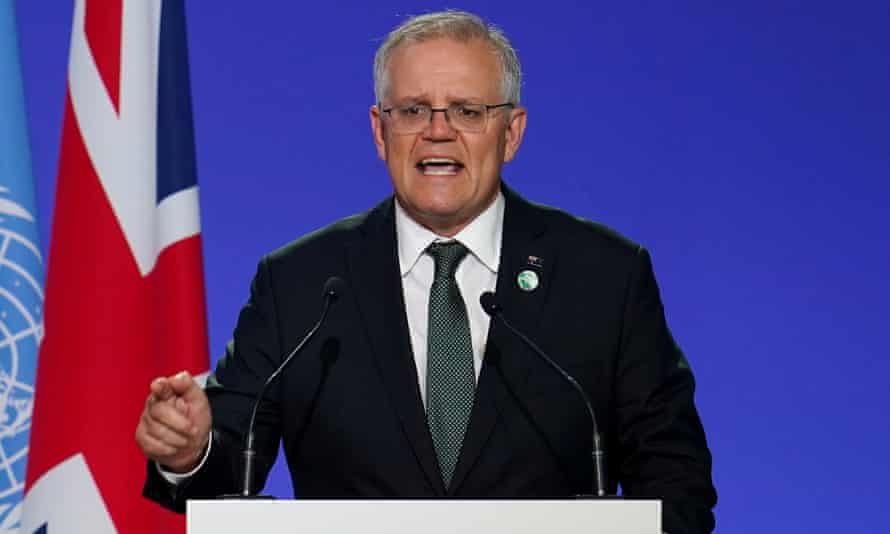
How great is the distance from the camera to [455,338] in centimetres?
225

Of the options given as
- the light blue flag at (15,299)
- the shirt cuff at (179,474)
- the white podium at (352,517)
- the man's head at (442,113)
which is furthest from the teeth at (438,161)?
the light blue flag at (15,299)

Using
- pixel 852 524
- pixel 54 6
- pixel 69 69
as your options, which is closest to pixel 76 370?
pixel 69 69

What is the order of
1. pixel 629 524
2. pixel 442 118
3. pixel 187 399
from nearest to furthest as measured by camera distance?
pixel 629 524
pixel 187 399
pixel 442 118

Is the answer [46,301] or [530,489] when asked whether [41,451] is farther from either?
[530,489]

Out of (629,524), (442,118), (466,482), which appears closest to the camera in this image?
(629,524)

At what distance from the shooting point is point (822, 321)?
12.4 ft

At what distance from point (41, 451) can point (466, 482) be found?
4.29 feet

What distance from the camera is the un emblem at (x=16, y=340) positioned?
10.3ft

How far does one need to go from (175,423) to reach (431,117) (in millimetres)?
743

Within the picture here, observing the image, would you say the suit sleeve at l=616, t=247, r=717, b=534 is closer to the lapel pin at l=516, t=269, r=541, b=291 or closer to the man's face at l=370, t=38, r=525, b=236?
the lapel pin at l=516, t=269, r=541, b=291

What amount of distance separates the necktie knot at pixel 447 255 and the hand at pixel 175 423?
0.57 meters

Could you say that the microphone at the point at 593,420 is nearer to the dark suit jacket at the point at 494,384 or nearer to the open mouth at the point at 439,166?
the dark suit jacket at the point at 494,384

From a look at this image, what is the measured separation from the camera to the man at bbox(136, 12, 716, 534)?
2.19 m

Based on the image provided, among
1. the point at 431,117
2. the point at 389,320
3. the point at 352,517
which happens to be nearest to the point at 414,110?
the point at 431,117
